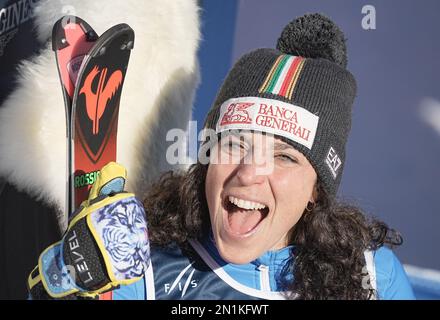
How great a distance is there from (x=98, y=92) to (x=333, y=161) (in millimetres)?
638

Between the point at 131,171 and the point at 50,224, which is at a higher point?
the point at 131,171

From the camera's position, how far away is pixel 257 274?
1.24 metres

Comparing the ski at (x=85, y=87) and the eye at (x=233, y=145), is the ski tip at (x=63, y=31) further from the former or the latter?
the eye at (x=233, y=145)

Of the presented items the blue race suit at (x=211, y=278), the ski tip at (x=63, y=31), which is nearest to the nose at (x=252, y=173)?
the blue race suit at (x=211, y=278)

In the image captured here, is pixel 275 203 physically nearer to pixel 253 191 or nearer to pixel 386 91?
pixel 253 191

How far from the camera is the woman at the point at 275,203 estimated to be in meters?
1.18

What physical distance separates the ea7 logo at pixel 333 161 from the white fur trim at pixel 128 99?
1.95 feet

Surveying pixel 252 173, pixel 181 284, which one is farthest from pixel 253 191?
pixel 181 284

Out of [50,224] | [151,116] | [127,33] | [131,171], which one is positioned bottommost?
[50,224]

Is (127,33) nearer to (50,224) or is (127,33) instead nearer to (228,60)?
(228,60)

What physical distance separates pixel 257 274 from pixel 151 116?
616 mm

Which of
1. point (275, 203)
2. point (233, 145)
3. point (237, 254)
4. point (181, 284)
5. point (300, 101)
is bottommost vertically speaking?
point (181, 284)

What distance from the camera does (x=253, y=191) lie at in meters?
1.15

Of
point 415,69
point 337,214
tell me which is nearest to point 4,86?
point 337,214
